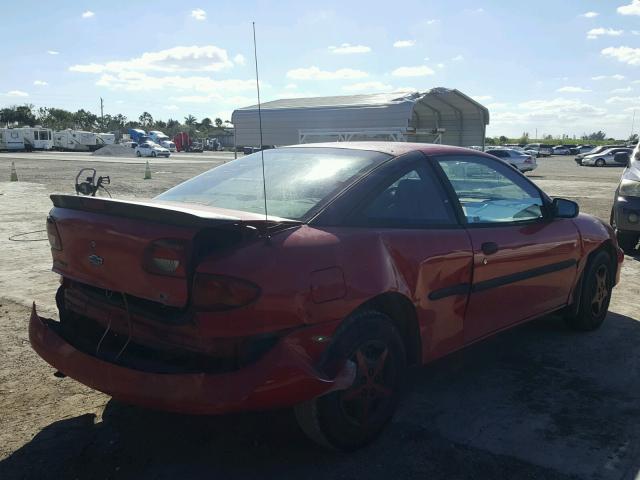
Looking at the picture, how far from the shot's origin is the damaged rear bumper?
2.44 m

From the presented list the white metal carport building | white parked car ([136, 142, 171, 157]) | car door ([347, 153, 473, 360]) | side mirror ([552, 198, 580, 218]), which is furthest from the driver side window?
white parked car ([136, 142, 171, 157])

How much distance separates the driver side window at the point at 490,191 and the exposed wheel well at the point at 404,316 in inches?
31.5

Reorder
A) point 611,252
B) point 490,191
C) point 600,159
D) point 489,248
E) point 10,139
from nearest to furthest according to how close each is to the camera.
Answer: point 489,248 → point 490,191 → point 611,252 → point 600,159 → point 10,139

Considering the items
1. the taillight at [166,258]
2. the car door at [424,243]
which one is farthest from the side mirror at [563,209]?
the taillight at [166,258]

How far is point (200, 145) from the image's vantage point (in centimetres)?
7094

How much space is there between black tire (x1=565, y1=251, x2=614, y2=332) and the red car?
101cm

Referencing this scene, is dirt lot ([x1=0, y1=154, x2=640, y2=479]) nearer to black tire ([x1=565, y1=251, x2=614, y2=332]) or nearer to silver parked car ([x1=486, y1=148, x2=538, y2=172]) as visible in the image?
black tire ([x1=565, y1=251, x2=614, y2=332])

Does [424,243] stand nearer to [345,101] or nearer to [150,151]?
[345,101]

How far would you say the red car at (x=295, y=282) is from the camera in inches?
97.8

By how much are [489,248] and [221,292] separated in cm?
183

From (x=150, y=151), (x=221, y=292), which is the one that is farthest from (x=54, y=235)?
(x=150, y=151)

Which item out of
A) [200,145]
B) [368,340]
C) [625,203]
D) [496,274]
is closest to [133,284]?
[368,340]

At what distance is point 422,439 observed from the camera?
3.06 metres

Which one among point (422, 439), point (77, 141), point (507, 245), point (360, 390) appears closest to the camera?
point (360, 390)
